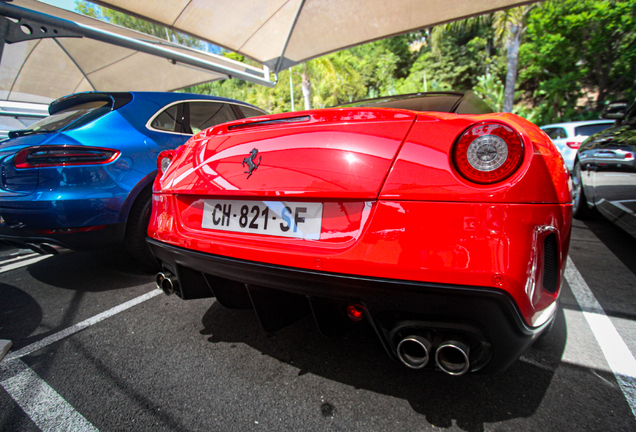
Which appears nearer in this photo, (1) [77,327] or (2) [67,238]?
(1) [77,327]

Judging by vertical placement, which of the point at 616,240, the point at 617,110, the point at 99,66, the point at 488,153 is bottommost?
the point at 616,240

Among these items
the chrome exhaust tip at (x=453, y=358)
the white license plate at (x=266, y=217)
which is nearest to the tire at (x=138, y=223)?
the white license plate at (x=266, y=217)

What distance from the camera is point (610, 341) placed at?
173cm

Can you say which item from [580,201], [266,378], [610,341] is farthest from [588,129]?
[266,378]

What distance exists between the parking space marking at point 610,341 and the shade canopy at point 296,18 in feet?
16.4

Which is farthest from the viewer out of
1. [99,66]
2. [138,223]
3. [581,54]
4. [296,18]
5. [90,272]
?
[581,54]

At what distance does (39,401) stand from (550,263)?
2.15 metres

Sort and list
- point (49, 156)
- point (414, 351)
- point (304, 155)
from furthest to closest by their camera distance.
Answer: point (49, 156) < point (304, 155) < point (414, 351)

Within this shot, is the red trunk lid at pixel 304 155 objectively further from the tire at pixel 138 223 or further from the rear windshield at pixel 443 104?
the tire at pixel 138 223

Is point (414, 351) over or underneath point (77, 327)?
over

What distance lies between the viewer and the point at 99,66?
29.5 ft

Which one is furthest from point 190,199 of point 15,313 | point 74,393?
point 15,313

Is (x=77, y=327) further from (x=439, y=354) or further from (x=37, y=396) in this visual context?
(x=439, y=354)

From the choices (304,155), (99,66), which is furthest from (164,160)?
(99,66)
